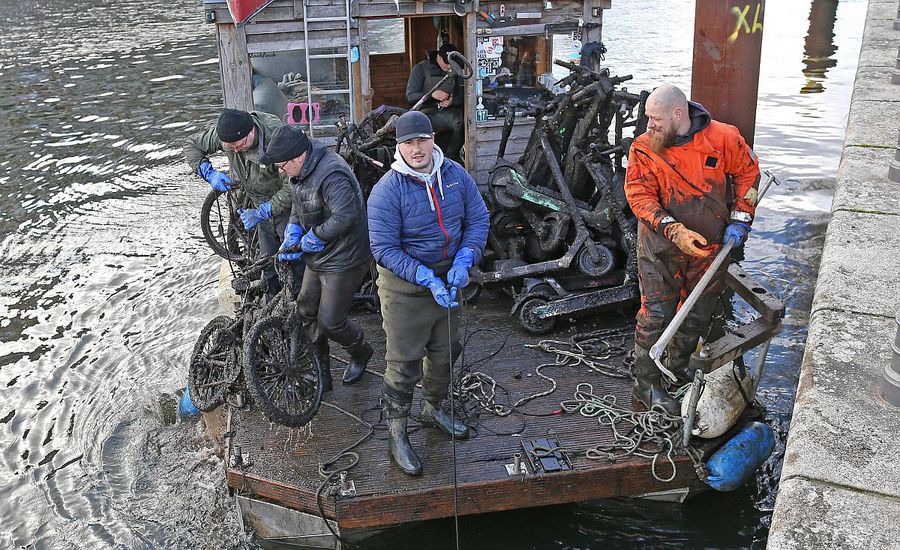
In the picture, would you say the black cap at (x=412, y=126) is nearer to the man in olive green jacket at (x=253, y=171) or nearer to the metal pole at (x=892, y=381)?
the man in olive green jacket at (x=253, y=171)

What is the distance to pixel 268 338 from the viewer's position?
6.11 metres

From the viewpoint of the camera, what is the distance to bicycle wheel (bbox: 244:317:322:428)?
591 cm

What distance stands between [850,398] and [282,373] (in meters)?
3.63

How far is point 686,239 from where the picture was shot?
5441 mm

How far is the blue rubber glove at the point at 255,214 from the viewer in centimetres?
681

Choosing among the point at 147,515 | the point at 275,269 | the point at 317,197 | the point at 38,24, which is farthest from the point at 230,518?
the point at 38,24

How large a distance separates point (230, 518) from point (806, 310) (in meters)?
6.57

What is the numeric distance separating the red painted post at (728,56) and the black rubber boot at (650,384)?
5.15 m

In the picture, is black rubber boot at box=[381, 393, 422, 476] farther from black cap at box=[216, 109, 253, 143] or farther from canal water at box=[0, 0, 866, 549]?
black cap at box=[216, 109, 253, 143]

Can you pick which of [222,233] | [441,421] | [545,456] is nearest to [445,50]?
[222,233]

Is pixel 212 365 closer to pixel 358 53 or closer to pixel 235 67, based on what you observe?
pixel 235 67

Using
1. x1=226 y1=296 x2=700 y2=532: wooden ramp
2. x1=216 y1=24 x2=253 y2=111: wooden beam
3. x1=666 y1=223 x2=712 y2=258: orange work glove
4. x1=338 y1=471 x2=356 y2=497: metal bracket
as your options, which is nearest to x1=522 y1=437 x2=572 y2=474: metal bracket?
x1=226 y1=296 x2=700 y2=532: wooden ramp

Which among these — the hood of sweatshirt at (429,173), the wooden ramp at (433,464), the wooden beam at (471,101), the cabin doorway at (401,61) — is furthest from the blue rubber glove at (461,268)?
the cabin doorway at (401,61)

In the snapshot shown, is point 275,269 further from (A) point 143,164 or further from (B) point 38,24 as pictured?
(B) point 38,24
